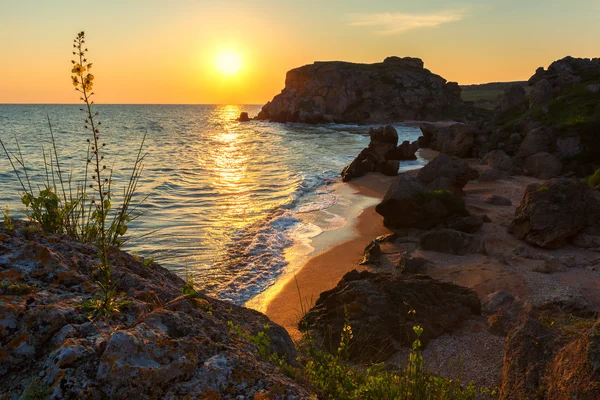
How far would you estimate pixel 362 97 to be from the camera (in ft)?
316

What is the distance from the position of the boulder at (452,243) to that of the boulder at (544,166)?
13278 mm

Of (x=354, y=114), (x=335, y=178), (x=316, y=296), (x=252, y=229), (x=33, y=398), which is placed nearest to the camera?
(x=33, y=398)

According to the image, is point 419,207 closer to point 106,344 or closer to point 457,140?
point 106,344

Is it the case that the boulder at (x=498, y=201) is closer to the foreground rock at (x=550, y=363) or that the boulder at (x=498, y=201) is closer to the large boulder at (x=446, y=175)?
the large boulder at (x=446, y=175)

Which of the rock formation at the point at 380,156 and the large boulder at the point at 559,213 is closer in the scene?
the large boulder at the point at 559,213

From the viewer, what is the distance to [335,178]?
2519 centimetres

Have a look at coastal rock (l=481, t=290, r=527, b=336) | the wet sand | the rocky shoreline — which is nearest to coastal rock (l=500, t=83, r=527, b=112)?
the rocky shoreline

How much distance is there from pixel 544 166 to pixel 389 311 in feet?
61.2

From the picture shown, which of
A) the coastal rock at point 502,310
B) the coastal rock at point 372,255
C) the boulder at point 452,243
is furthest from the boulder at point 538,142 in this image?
the coastal rock at point 502,310

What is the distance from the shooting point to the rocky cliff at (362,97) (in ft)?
314

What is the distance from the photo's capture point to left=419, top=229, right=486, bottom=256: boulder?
32.5 feet

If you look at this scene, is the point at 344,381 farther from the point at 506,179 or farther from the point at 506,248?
the point at 506,179

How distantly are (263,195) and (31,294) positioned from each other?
1733cm

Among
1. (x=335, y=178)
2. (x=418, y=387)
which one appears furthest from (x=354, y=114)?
(x=418, y=387)
